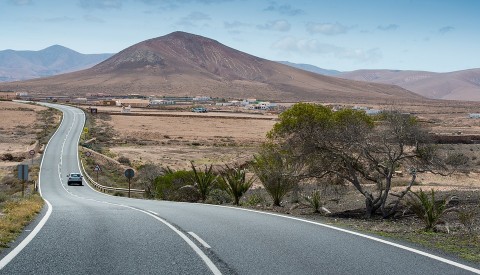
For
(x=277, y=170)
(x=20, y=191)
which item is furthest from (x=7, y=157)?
(x=277, y=170)

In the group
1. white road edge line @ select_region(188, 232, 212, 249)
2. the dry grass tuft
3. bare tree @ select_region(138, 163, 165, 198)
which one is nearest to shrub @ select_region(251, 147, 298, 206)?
the dry grass tuft

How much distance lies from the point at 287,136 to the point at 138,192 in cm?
1954

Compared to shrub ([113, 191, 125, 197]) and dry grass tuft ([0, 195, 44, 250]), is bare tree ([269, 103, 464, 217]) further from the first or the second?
shrub ([113, 191, 125, 197])

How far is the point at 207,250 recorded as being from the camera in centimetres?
951

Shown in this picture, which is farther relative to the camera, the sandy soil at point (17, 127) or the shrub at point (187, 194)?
the sandy soil at point (17, 127)

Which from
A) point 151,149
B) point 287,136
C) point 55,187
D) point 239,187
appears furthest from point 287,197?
point 151,149

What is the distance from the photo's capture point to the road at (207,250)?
804 cm

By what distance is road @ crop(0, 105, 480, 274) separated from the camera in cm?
804

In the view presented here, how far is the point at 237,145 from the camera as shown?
78562mm

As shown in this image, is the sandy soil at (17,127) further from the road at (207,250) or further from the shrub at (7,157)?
the road at (207,250)

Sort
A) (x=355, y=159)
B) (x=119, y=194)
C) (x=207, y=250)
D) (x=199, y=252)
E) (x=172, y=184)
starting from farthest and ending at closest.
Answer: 1. (x=119, y=194)
2. (x=172, y=184)
3. (x=355, y=159)
4. (x=207, y=250)
5. (x=199, y=252)

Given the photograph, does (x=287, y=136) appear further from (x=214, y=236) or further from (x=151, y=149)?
(x=151, y=149)

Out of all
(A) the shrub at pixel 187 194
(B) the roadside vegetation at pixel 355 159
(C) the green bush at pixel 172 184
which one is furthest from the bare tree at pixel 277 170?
(C) the green bush at pixel 172 184

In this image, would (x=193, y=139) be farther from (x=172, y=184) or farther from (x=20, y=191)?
(x=172, y=184)
